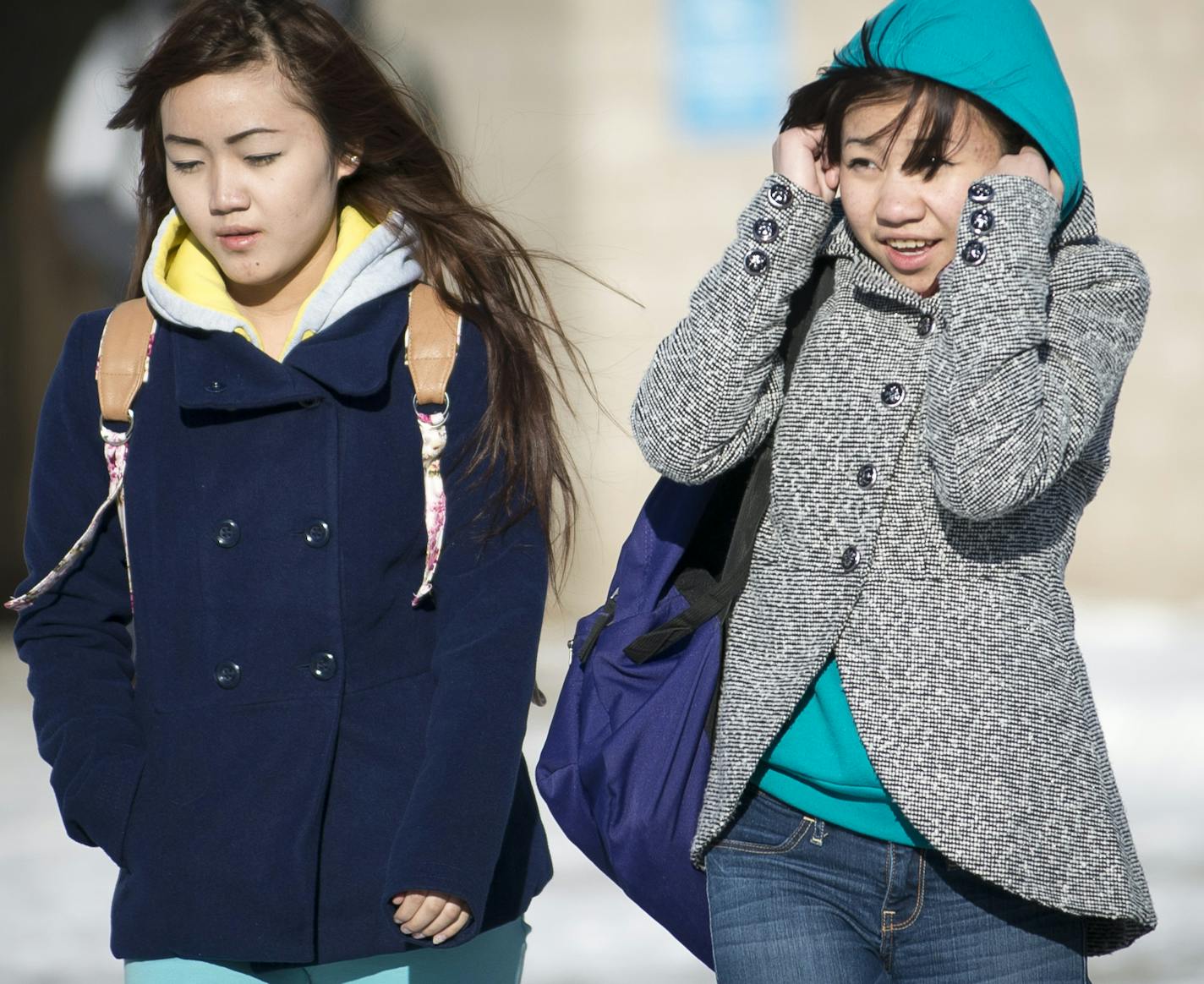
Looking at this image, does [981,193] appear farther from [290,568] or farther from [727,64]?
[727,64]

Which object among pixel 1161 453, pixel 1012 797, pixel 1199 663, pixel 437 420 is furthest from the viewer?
pixel 1161 453

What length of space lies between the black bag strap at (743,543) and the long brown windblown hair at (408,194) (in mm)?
206

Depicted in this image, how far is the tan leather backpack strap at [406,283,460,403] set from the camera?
2461 millimetres

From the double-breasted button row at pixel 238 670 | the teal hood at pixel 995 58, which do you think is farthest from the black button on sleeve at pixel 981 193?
the double-breasted button row at pixel 238 670

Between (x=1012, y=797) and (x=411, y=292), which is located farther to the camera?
(x=411, y=292)

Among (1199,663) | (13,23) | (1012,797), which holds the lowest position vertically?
(1199,663)

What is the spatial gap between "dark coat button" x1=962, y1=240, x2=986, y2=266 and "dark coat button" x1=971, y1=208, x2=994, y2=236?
0.01 meters

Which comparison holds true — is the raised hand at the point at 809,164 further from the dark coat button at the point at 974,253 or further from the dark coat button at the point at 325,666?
the dark coat button at the point at 325,666

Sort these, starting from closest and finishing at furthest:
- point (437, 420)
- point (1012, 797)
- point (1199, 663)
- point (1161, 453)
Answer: point (1012, 797) < point (437, 420) < point (1199, 663) < point (1161, 453)

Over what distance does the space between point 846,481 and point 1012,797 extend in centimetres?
47

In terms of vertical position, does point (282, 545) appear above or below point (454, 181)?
below

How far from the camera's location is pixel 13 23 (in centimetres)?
1058

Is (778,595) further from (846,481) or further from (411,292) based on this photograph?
(411,292)

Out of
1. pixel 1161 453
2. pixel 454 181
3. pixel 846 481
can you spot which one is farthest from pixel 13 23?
pixel 846 481
